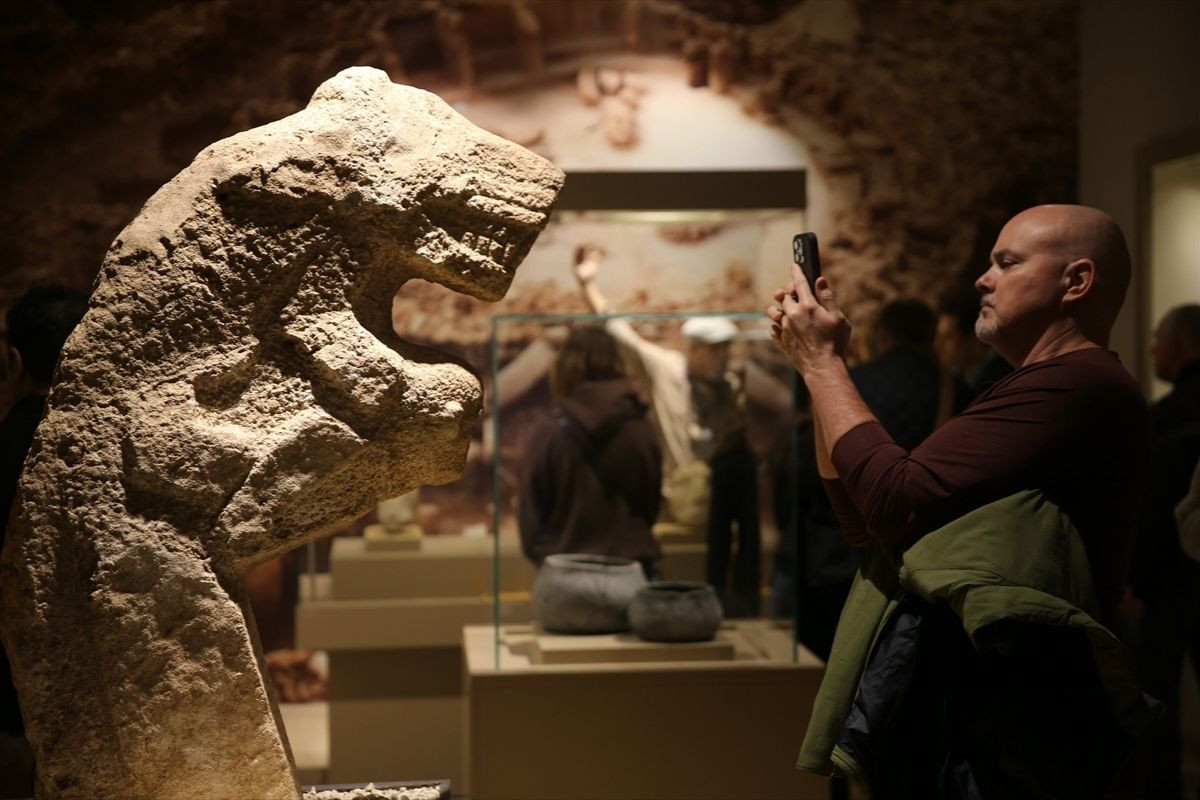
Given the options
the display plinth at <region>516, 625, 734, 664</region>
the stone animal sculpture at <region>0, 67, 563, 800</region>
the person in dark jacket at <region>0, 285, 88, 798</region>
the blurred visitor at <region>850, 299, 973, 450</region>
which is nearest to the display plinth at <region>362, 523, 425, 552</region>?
the display plinth at <region>516, 625, 734, 664</region>

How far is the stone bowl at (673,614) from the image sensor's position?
3094 millimetres

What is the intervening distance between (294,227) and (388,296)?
0.73 feet

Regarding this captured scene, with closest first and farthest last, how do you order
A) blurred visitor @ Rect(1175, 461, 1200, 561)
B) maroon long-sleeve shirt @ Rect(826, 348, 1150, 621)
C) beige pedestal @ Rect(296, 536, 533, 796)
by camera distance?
1. maroon long-sleeve shirt @ Rect(826, 348, 1150, 621)
2. blurred visitor @ Rect(1175, 461, 1200, 561)
3. beige pedestal @ Rect(296, 536, 533, 796)

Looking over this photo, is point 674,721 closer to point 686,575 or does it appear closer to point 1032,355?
point 686,575

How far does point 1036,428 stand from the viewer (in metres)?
1.90

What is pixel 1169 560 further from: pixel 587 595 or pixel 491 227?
pixel 491 227

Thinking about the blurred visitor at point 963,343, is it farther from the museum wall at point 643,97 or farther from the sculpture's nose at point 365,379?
the sculpture's nose at point 365,379

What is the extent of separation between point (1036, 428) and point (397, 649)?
10.1 ft

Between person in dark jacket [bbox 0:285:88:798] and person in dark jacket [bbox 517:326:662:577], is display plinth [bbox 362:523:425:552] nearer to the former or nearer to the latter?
person in dark jacket [bbox 517:326:662:577]

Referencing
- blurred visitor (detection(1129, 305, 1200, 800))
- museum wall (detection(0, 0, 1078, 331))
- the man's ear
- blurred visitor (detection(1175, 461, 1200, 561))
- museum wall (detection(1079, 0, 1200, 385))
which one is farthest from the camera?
museum wall (detection(0, 0, 1078, 331))

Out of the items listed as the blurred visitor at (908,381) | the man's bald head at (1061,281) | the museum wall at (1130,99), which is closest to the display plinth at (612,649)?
the blurred visitor at (908,381)

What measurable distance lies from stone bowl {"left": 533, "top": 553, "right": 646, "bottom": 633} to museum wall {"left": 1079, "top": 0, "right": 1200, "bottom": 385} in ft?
9.57

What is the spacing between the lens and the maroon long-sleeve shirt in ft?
6.23

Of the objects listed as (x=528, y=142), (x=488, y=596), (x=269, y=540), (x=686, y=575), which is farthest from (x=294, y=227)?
(x=528, y=142)
